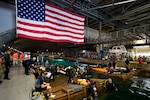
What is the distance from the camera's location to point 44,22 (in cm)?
684

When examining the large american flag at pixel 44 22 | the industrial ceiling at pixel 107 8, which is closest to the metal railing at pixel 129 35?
the industrial ceiling at pixel 107 8

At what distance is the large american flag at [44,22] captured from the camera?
620cm

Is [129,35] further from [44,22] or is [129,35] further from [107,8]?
[44,22]

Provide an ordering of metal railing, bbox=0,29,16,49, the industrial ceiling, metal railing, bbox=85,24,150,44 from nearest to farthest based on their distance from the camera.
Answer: metal railing, bbox=0,29,16,49 → the industrial ceiling → metal railing, bbox=85,24,150,44

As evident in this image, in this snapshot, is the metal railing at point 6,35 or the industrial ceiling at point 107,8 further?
the industrial ceiling at point 107,8

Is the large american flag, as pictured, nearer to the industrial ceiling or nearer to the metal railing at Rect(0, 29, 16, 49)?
the metal railing at Rect(0, 29, 16, 49)

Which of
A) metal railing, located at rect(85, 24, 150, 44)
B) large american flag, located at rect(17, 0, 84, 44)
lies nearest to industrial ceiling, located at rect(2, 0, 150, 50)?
metal railing, located at rect(85, 24, 150, 44)

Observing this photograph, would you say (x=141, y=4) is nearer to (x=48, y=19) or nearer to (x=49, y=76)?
(x=48, y=19)

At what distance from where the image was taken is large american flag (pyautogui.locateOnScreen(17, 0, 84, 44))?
620 centimetres

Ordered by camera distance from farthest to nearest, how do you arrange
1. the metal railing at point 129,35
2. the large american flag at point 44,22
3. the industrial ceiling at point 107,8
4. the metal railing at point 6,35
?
the metal railing at point 129,35, the industrial ceiling at point 107,8, the metal railing at point 6,35, the large american flag at point 44,22

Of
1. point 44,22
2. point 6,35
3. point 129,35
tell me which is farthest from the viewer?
point 129,35

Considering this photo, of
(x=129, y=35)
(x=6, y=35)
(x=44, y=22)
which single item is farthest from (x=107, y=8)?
(x=6, y=35)

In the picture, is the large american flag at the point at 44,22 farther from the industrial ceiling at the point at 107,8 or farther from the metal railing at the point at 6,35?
the industrial ceiling at the point at 107,8

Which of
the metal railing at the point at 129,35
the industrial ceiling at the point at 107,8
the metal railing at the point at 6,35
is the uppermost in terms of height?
the industrial ceiling at the point at 107,8
